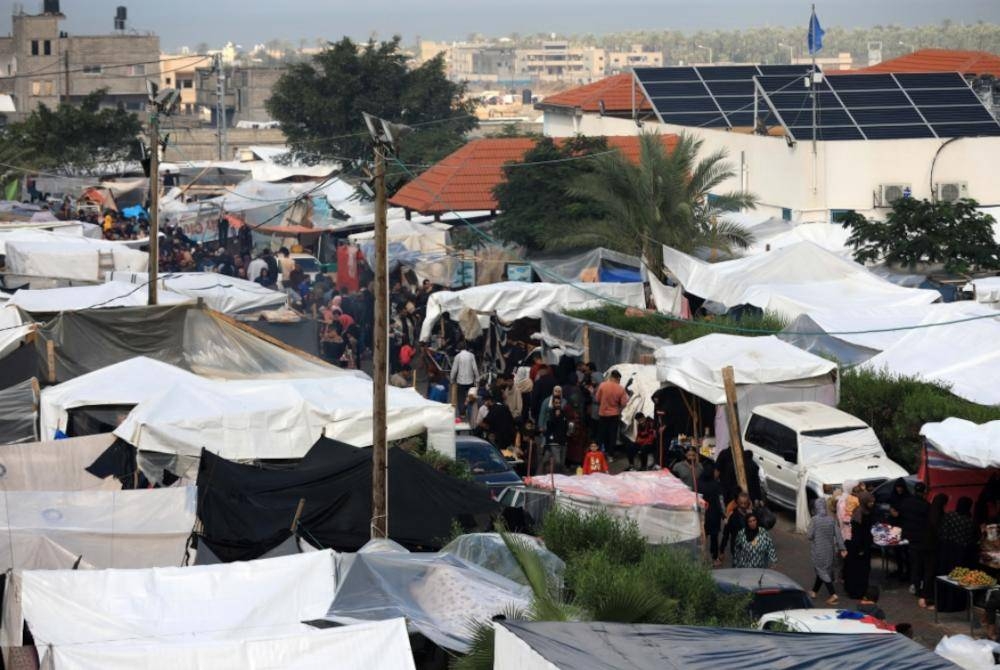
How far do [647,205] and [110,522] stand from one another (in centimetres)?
1815

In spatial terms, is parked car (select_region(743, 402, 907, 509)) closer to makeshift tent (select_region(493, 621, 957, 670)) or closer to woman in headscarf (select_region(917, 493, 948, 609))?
woman in headscarf (select_region(917, 493, 948, 609))

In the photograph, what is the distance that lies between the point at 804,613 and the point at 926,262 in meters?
16.9

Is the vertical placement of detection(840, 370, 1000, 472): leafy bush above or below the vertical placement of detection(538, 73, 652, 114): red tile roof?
below

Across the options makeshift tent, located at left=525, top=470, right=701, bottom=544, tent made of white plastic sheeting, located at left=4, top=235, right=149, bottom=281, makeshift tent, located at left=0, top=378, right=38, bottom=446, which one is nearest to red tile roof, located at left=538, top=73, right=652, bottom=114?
tent made of white plastic sheeting, located at left=4, top=235, right=149, bottom=281

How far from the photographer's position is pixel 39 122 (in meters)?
62.1

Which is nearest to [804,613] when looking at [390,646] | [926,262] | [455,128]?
[390,646]

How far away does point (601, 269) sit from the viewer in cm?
2997

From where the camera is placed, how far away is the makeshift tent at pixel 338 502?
15.0 m

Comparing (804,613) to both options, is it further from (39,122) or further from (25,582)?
(39,122)

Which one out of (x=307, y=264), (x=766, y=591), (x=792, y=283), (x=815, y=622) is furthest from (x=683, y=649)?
(x=307, y=264)

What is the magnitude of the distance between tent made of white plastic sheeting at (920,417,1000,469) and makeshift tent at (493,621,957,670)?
18.2 feet

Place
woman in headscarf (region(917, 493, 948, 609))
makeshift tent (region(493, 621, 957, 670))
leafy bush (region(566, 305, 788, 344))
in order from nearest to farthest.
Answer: makeshift tent (region(493, 621, 957, 670)) → woman in headscarf (region(917, 493, 948, 609)) → leafy bush (region(566, 305, 788, 344))

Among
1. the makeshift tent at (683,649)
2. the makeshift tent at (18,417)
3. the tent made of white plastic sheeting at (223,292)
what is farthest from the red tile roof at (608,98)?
the makeshift tent at (683,649)

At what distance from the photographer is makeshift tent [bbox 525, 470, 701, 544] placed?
51.0 ft
